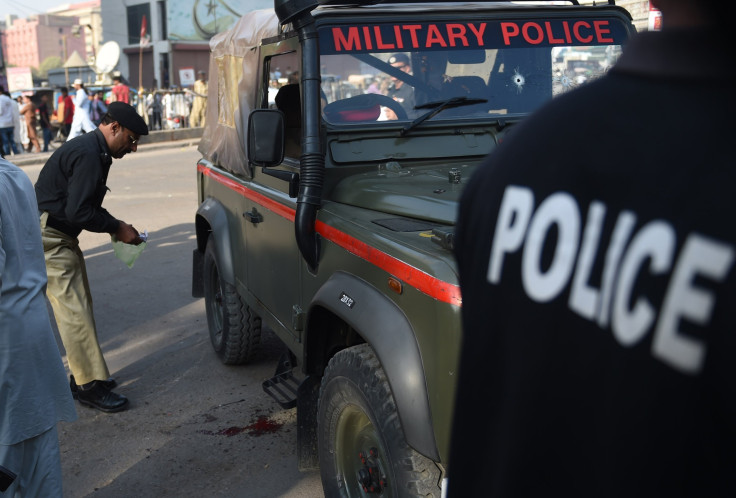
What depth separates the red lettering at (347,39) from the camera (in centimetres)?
380

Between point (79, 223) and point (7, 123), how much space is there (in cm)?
1558

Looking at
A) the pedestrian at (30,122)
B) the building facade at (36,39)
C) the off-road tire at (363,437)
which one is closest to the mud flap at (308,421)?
the off-road tire at (363,437)

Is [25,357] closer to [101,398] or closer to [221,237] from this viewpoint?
[101,398]

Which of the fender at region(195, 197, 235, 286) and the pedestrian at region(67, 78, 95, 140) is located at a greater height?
the pedestrian at region(67, 78, 95, 140)

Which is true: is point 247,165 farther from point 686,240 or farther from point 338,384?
point 686,240

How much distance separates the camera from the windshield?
3.84 metres

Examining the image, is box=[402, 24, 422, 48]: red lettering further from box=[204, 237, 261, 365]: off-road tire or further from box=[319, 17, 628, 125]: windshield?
box=[204, 237, 261, 365]: off-road tire

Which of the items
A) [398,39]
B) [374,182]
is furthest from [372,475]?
[398,39]

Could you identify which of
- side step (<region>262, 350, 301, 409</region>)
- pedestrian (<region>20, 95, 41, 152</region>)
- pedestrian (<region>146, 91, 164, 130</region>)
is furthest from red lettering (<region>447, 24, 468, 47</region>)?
pedestrian (<region>146, 91, 164, 130</region>)

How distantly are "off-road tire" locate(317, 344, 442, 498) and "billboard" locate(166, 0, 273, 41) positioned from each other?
4577cm

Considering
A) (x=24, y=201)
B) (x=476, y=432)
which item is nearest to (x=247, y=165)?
(x=24, y=201)

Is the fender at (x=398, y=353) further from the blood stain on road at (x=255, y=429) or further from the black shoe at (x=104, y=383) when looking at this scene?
the black shoe at (x=104, y=383)

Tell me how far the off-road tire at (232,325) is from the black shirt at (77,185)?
2.65 ft

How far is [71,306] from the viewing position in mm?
4891
